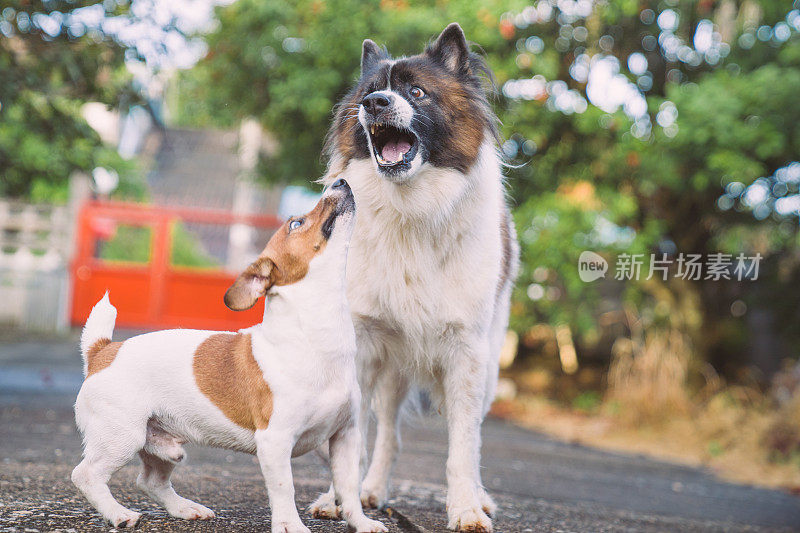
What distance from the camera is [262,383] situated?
7.95 feet

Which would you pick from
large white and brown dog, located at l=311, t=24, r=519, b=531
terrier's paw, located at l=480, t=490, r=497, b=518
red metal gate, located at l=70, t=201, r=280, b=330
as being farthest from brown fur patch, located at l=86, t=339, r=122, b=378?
red metal gate, located at l=70, t=201, r=280, b=330

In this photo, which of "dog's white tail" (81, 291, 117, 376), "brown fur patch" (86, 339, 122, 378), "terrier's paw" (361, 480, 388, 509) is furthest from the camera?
"terrier's paw" (361, 480, 388, 509)

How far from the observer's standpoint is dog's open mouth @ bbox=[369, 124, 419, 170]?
3.12 meters

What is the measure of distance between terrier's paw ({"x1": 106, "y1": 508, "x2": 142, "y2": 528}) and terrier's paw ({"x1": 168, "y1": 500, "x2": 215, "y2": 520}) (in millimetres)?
193

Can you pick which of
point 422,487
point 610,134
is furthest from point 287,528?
point 610,134

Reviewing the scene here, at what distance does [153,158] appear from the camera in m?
28.0

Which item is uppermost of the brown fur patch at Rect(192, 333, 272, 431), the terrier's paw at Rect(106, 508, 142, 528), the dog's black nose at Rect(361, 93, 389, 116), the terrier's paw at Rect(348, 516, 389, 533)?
the dog's black nose at Rect(361, 93, 389, 116)

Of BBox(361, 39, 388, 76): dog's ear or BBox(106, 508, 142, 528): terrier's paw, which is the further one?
BBox(361, 39, 388, 76): dog's ear

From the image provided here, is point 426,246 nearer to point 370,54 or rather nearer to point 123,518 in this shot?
point 370,54

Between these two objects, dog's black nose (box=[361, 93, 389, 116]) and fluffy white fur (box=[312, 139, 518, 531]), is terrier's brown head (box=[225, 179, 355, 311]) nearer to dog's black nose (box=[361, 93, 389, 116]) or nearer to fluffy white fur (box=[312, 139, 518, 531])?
dog's black nose (box=[361, 93, 389, 116])

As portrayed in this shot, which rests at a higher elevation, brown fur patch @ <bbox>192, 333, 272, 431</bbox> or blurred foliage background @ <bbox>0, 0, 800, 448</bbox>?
blurred foliage background @ <bbox>0, 0, 800, 448</bbox>

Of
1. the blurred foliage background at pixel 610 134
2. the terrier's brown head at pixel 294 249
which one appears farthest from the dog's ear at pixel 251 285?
the blurred foliage background at pixel 610 134

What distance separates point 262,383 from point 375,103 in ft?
4.01

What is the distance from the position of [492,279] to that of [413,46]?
576 centimetres
